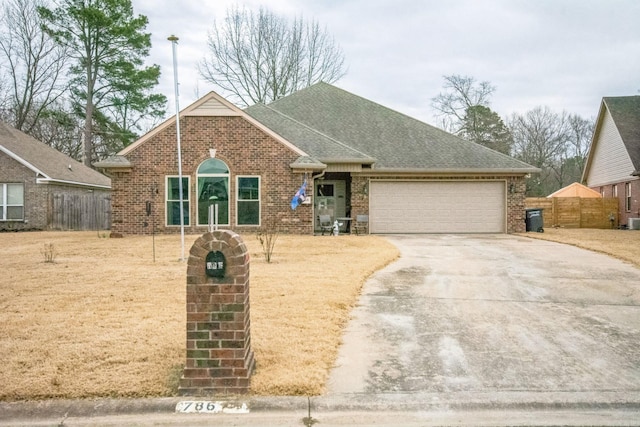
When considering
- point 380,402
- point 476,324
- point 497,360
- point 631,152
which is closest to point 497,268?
point 476,324

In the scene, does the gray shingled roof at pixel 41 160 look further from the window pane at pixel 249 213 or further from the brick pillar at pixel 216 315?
the brick pillar at pixel 216 315

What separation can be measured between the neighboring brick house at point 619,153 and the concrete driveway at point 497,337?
54.6 feet

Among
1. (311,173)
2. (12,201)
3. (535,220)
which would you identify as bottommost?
(535,220)

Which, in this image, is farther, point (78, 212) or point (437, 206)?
point (78, 212)

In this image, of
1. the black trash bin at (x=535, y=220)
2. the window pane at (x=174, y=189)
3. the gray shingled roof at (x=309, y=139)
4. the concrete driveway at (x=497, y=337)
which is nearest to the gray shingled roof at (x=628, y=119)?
the black trash bin at (x=535, y=220)

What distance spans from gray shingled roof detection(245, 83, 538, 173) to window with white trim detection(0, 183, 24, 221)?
36.2ft

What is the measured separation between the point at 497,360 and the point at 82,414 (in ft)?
11.0

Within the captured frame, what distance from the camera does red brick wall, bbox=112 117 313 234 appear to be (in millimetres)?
16109

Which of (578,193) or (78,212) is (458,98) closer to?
(578,193)

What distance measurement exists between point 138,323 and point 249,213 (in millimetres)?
11272

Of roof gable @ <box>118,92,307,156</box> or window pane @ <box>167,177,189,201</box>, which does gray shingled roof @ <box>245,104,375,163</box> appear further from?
window pane @ <box>167,177,189,201</box>

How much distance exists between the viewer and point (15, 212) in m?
21.4

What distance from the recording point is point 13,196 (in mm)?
21531

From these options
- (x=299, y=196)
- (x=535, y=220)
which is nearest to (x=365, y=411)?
(x=299, y=196)
